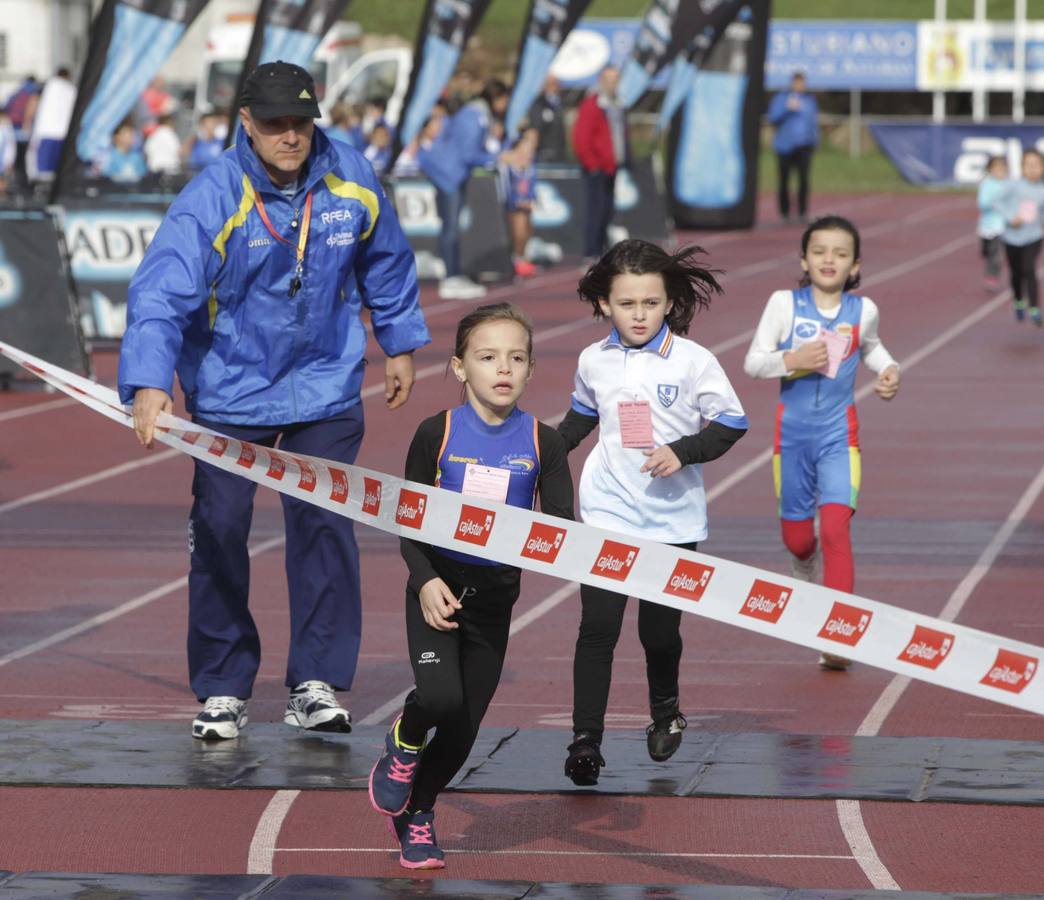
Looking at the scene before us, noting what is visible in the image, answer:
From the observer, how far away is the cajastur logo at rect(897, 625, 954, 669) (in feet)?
17.8

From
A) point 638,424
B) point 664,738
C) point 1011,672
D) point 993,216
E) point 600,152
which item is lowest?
point 664,738

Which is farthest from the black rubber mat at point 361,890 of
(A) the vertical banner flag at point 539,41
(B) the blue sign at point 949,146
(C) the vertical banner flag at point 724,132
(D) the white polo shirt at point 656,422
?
(B) the blue sign at point 949,146

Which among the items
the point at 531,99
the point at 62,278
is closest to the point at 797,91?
the point at 531,99

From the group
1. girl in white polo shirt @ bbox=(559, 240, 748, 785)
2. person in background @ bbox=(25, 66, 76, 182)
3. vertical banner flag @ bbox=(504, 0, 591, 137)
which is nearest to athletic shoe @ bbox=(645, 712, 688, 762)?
girl in white polo shirt @ bbox=(559, 240, 748, 785)

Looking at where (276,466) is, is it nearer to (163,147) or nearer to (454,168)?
(454,168)

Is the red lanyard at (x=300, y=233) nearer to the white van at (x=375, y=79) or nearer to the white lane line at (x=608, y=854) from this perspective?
the white lane line at (x=608, y=854)

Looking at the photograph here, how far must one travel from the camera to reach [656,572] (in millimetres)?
6117

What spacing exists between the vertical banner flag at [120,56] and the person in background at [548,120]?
15.6 metres

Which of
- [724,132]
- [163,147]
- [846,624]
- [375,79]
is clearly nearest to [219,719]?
Answer: [846,624]

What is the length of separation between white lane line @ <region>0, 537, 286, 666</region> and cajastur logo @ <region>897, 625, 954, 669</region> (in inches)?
179

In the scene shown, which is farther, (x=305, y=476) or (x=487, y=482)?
(x=305, y=476)

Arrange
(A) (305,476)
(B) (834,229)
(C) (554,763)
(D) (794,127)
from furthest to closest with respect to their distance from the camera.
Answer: (D) (794,127)
(B) (834,229)
(C) (554,763)
(A) (305,476)

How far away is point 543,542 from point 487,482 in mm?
250

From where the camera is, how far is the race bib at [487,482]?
620 cm
